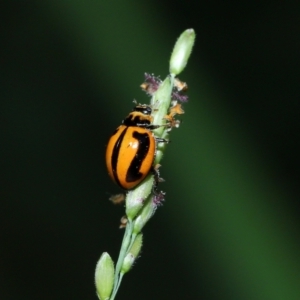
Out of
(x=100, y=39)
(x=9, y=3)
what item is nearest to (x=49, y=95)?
(x=9, y=3)

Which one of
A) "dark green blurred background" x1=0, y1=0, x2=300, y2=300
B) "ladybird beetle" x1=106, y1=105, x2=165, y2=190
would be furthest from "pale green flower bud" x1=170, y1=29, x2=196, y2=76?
"dark green blurred background" x1=0, y1=0, x2=300, y2=300

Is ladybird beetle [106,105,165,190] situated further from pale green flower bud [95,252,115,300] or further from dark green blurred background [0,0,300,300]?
dark green blurred background [0,0,300,300]

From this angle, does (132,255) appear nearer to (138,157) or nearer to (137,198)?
(137,198)

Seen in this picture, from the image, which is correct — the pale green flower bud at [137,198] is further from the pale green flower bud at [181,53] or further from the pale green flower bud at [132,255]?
the pale green flower bud at [181,53]

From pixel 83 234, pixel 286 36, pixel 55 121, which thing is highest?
pixel 286 36

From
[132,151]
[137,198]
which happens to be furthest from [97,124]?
→ [137,198]

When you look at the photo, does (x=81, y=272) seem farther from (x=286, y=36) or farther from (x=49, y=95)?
(x=286, y=36)
